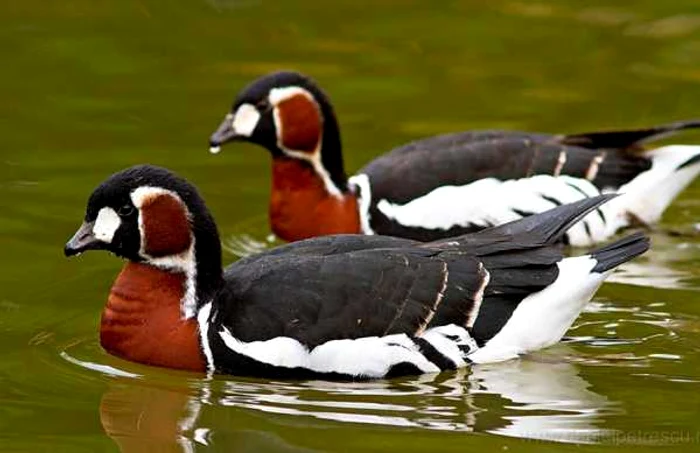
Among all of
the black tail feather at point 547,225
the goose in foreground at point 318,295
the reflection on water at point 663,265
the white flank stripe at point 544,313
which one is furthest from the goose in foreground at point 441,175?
the white flank stripe at point 544,313

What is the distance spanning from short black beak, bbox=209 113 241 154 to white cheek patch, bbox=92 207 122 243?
8.55ft

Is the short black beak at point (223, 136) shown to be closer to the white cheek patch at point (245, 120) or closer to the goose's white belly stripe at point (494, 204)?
the white cheek patch at point (245, 120)

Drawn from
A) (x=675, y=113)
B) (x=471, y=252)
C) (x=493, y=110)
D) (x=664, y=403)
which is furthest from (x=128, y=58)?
(x=664, y=403)

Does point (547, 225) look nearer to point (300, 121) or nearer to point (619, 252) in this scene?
point (619, 252)

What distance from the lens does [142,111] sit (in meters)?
14.6

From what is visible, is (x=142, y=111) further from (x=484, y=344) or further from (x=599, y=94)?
(x=484, y=344)

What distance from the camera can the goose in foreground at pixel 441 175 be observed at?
12383 millimetres

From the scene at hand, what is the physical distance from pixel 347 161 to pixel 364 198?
1.58 m

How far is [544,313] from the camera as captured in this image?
10000mm

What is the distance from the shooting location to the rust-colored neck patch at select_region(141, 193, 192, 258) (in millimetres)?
9875

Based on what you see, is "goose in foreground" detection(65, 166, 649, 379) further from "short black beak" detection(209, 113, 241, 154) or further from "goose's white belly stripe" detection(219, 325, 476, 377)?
"short black beak" detection(209, 113, 241, 154)

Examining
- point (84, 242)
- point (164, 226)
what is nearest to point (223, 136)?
point (164, 226)

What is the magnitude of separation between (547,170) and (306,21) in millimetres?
4632

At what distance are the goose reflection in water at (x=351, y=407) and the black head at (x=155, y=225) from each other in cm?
62
